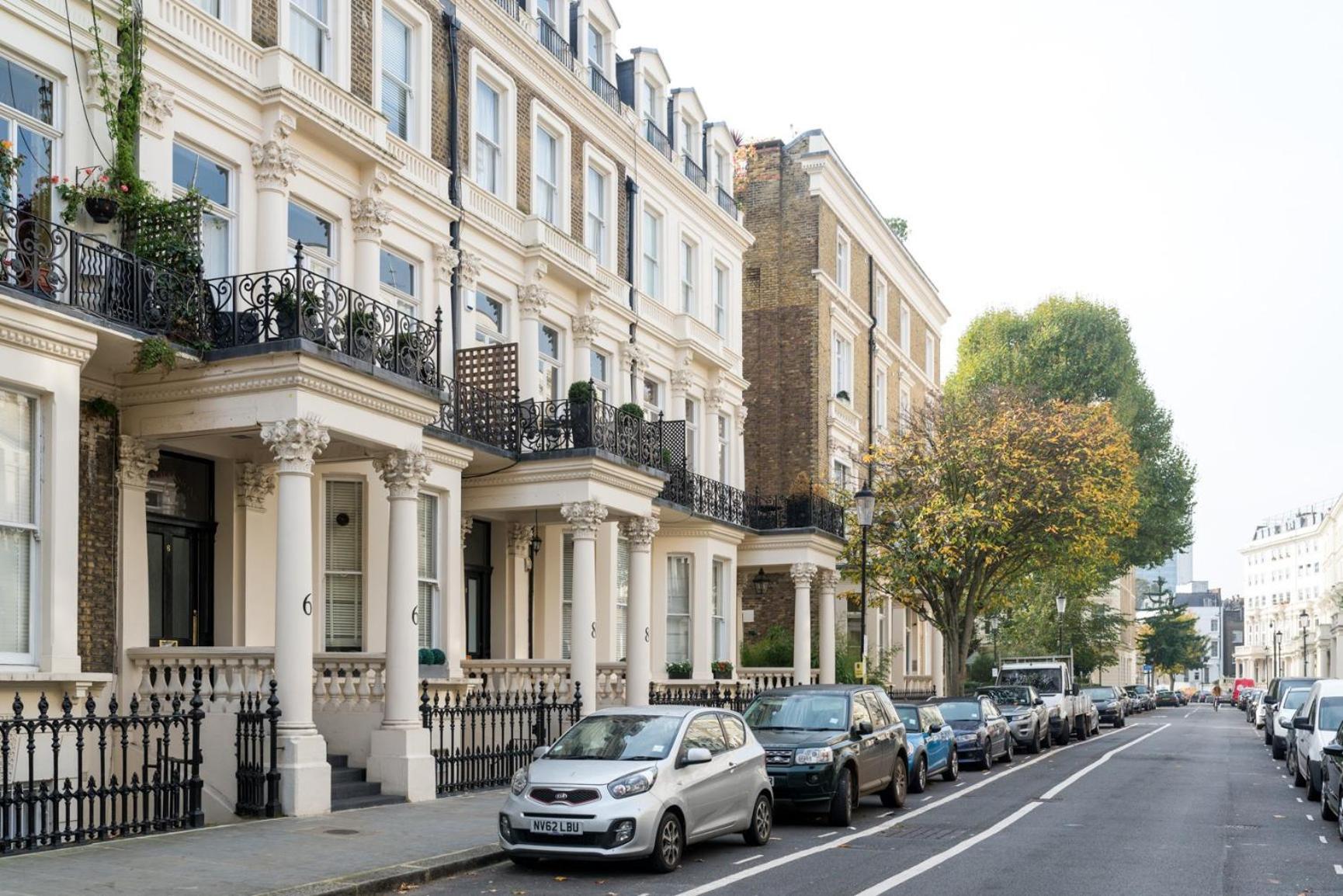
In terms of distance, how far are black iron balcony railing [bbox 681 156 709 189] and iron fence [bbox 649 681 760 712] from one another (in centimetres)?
1148

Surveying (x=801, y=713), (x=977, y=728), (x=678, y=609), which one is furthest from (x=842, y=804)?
(x=678, y=609)

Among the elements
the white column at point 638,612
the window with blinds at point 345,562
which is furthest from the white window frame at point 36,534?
the white column at point 638,612

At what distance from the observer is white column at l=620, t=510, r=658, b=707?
24.8 meters

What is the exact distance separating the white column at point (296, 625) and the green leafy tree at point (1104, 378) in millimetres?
40962

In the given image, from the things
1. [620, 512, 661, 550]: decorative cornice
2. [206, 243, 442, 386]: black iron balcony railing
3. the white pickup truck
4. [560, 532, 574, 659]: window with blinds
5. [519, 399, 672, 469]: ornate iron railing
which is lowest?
the white pickup truck

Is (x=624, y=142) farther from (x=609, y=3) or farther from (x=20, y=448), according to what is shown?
(x=20, y=448)

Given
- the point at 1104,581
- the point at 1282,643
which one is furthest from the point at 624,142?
the point at 1282,643

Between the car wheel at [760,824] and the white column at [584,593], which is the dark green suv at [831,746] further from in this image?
the white column at [584,593]

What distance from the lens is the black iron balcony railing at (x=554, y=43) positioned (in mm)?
26297

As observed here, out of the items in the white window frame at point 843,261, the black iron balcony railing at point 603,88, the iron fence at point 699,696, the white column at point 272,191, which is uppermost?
the black iron balcony railing at point 603,88

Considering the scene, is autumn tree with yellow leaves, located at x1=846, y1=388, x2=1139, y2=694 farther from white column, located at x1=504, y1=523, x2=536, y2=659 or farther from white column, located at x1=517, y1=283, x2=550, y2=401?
white column, located at x1=517, y1=283, x2=550, y2=401

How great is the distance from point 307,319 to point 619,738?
5.91 m

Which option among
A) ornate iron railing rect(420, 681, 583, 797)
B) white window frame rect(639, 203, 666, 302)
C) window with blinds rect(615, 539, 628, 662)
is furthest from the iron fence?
white window frame rect(639, 203, 666, 302)

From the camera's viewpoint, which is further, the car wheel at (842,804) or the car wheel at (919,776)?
the car wheel at (919,776)
